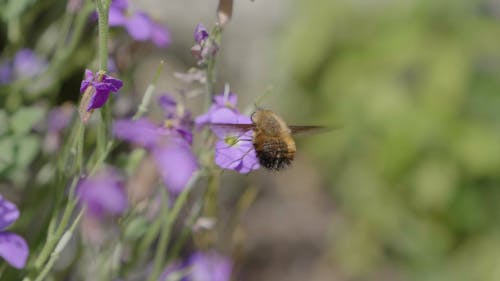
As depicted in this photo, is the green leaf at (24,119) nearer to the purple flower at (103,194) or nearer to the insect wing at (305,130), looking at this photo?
the purple flower at (103,194)

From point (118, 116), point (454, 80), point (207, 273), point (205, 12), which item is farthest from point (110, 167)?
point (205, 12)

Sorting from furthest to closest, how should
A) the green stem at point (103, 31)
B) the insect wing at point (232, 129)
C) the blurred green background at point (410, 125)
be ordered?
the blurred green background at point (410, 125), the insect wing at point (232, 129), the green stem at point (103, 31)

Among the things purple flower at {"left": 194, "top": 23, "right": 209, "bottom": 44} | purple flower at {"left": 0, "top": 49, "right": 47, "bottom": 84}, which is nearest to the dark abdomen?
purple flower at {"left": 194, "top": 23, "right": 209, "bottom": 44}

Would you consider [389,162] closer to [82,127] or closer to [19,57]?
[19,57]

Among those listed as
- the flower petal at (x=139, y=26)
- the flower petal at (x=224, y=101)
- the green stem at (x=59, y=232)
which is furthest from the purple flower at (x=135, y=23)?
the green stem at (x=59, y=232)

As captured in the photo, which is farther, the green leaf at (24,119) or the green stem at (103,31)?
the green leaf at (24,119)

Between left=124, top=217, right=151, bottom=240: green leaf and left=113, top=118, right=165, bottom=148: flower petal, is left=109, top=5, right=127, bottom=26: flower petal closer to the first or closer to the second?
left=113, top=118, right=165, bottom=148: flower petal

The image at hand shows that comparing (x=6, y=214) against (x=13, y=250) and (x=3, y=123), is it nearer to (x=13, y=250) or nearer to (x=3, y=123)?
(x=13, y=250)

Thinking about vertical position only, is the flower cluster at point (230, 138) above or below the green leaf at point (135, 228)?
above

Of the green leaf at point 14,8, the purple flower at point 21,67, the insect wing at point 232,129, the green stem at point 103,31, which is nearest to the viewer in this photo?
the green stem at point 103,31
